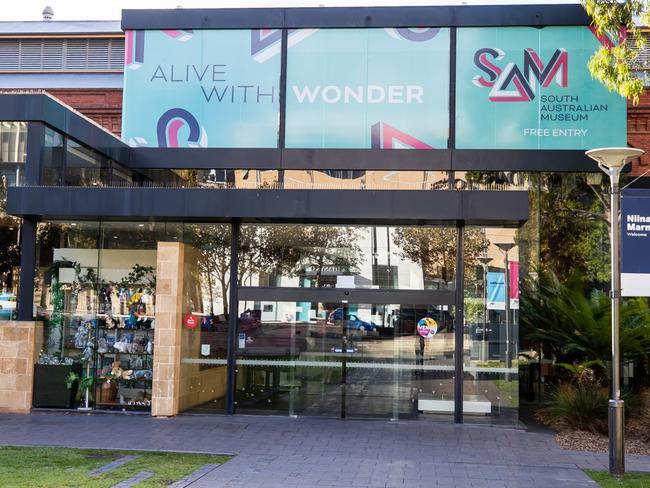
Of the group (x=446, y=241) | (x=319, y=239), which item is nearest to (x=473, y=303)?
(x=446, y=241)

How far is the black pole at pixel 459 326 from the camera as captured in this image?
13.2m

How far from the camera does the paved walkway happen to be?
8938mm

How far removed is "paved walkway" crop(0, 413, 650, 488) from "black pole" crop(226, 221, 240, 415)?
1.76 feet

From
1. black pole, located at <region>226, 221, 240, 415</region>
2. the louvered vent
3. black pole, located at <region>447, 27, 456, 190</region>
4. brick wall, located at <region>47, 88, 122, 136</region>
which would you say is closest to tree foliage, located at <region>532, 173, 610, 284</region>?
black pole, located at <region>447, 27, 456, 190</region>

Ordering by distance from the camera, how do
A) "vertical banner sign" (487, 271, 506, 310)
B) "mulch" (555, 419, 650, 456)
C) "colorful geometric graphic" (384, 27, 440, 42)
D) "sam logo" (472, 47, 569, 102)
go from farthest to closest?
"colorful geometric graphic" (384, 27, 440, 42), "sam logo" (472, 47, 569, 102), "vertical banner sign" (487, 271, 506, 310), "mulch" (555, 419, 650, 456)

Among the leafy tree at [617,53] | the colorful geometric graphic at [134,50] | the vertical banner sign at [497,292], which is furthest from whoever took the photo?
the colorful geometric graphic at [134,50]

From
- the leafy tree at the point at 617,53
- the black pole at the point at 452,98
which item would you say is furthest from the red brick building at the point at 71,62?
the leafy tree at the point at 617,53

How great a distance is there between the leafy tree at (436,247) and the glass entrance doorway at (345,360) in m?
0.76

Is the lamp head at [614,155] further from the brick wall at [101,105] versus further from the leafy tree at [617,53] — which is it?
the brick wall at [101,105]

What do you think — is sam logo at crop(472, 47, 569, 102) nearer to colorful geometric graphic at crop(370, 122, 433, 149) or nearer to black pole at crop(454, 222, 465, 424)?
colorful geometric graphic at crop(370, 122, 433, 149)

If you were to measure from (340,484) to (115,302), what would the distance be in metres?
7.38

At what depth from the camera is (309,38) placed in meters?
15.3

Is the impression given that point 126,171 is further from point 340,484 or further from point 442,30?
point 340,484

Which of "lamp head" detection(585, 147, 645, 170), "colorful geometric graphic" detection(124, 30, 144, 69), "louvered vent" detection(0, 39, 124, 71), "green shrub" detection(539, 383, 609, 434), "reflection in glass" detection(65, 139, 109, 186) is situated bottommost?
"green shrub" detection(539, 383, 609, 434)
